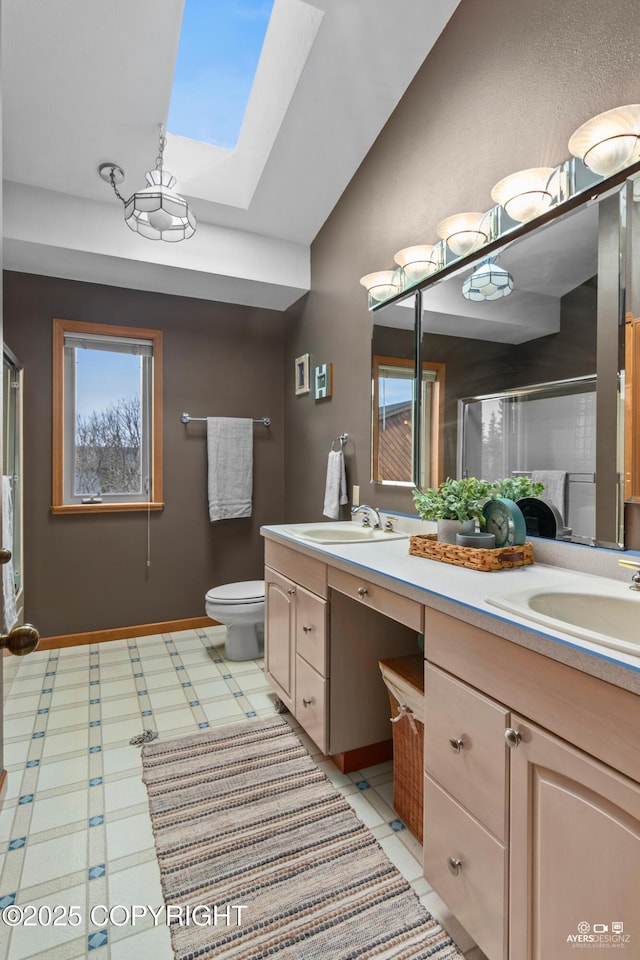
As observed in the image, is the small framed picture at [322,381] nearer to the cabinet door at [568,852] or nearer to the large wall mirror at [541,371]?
the large wall mirror at [541,371]

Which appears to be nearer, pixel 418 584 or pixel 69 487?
pixel 418 584

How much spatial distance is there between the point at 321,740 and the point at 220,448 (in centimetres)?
208

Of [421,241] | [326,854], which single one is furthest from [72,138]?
[326,854]

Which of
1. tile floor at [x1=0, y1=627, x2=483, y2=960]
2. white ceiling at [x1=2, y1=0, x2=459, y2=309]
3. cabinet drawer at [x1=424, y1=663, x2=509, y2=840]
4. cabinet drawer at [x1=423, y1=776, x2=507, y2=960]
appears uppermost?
white ceiling at [x1=2, y1=0, x2=459, y2=309]

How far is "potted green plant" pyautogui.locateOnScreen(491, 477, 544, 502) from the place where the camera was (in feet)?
5.06

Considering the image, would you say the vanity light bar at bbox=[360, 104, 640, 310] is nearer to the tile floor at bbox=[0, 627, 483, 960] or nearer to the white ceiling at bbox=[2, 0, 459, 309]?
the white ceiling at bbox=[2, 0, 459, 309]

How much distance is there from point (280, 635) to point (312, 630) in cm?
37

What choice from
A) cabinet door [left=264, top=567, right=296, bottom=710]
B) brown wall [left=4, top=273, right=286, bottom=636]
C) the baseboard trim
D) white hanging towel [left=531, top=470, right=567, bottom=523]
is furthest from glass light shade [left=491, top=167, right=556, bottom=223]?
the baseboard trim

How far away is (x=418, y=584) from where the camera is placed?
121cm

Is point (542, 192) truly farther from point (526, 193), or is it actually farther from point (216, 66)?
point (216, 66)

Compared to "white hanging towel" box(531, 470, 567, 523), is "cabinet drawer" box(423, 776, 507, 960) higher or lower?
lower

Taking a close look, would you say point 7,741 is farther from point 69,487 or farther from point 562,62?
point 562,62

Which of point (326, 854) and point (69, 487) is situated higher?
point (69, 487)

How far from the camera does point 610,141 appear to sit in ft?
4.05
